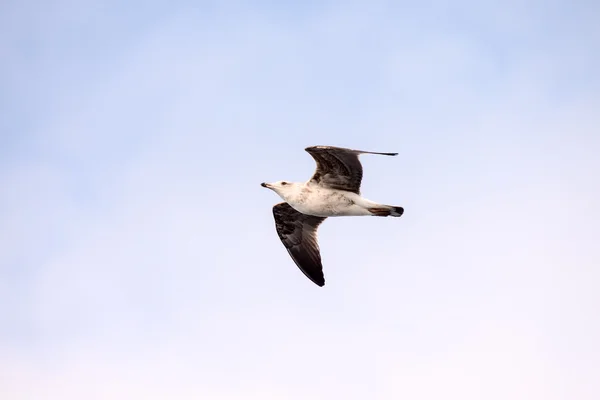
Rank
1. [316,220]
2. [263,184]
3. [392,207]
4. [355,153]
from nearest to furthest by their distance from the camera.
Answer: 1. [355,153]
2. [392,207]
3. [263,184]
4. [316,220]

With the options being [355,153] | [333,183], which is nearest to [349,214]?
[333,183]

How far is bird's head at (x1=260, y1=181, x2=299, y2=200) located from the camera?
24.3 m

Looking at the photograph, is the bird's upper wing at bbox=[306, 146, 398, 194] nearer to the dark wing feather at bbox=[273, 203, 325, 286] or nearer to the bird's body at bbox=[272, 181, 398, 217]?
the bird's body at bbox=[272, 181, 398, 217]

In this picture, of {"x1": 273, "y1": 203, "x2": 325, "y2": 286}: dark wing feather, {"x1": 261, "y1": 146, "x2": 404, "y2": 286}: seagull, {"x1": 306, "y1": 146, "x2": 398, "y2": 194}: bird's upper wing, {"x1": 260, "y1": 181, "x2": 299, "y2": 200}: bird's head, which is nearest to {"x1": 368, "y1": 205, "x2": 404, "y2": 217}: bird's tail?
{"x1": 261, "y1": 146, "x2": 404, "y2": 286}: seagull

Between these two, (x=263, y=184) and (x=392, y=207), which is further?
(x=263, y=184)

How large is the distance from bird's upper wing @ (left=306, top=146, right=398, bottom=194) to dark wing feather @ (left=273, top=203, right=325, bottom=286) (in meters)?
3.87

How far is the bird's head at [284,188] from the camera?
79.6ft

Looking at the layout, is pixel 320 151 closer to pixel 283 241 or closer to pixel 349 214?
pixel 349 214

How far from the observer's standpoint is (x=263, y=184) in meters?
25.3

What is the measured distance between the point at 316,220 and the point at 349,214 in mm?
3257

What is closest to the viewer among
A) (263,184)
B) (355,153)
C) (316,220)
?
(355,153)

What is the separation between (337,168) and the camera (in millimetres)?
22812

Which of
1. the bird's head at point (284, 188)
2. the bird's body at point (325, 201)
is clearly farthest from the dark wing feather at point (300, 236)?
the bird's body at point (325, 201)

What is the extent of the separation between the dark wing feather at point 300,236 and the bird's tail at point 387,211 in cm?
386
